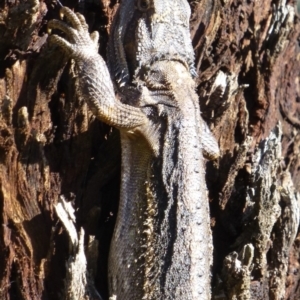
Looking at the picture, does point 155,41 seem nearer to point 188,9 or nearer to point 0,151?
point 188,9

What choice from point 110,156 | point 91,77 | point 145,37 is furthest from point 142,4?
point 110,156

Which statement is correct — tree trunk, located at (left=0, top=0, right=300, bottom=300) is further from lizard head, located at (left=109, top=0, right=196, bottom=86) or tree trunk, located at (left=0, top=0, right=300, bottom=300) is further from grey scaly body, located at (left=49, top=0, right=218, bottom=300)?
lizard head, located at (left=109, top=0, right=196, bottom=86)

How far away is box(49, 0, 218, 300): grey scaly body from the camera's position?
196 inches

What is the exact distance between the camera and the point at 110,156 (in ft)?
17.8

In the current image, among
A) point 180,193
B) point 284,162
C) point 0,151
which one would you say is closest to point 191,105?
point 180,193

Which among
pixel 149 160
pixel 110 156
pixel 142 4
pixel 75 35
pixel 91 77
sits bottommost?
pixel 149 160

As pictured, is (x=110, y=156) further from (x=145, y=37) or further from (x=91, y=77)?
(x=145, y=37)

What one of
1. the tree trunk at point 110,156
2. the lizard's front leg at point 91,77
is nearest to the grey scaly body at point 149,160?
the lizard's front leg at point 91,77

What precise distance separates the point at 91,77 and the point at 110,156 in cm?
67

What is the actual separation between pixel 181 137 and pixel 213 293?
1.34 meters

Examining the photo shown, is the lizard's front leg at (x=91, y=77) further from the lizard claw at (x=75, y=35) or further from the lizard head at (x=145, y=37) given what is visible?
the lizard head at (x=145, y=37)

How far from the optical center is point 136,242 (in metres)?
5.02

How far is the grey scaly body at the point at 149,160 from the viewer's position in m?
4.97

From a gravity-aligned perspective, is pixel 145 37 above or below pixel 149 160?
above
